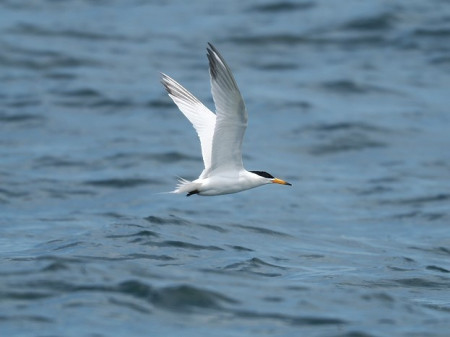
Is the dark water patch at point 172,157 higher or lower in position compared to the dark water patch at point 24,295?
higher

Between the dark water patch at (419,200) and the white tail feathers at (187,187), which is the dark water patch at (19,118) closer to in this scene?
the dark water patch at (419,200)

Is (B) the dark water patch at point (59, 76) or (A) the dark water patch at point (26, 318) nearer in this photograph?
(A) the dark water patch at point (26, 318)

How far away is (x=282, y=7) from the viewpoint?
26094mm

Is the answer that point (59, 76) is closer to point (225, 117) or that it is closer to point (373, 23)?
point (373, 23)

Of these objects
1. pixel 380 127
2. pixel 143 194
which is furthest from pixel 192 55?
pixel 143 194

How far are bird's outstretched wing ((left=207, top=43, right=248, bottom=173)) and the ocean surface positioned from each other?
4.59 feet

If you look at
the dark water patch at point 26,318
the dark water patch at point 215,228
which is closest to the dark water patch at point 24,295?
the dark water patch at point 26,318

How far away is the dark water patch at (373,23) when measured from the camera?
79.9 feet

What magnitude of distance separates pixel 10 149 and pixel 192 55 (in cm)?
709

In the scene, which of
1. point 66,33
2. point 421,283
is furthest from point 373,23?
point 421,283

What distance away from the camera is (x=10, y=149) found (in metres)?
17.7

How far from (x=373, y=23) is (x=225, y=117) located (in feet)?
50.2

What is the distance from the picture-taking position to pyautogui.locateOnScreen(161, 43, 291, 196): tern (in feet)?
31.5

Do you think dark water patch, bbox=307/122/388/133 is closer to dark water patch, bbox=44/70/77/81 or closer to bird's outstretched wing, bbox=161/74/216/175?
dark water patch, bbox=44/70/77/81
